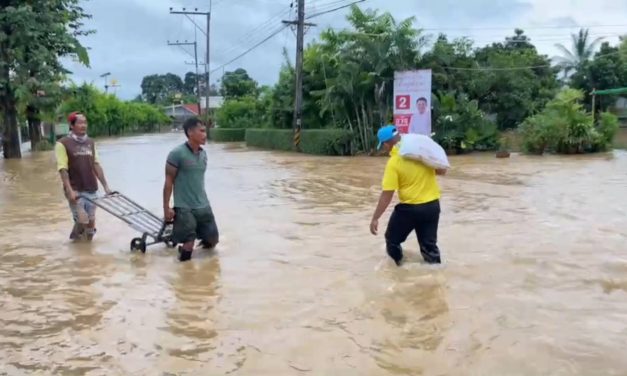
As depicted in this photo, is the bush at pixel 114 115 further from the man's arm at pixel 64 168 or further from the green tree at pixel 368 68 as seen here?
the man's arm at pixel 64 168

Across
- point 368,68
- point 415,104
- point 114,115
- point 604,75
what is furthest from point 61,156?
point 114,115

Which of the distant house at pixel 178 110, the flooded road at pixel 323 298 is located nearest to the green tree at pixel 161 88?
the distant house at pixel 178 110

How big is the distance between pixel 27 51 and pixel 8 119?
2.90 meters

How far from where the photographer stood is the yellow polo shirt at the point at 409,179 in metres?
6.12

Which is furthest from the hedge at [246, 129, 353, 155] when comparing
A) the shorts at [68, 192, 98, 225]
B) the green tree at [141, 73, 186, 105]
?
the green tree at [141, 73, 186, 105]

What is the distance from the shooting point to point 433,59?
88.2 feet

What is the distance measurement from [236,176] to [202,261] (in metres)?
11.0

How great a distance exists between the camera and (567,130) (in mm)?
23812

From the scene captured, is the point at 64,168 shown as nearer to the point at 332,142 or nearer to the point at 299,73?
the point at 332,142

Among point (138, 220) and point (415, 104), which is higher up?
point (415, 104)

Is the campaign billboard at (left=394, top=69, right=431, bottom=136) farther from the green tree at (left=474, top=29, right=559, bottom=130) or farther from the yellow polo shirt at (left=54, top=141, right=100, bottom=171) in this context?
the yellow polo shirt at (left=54, top=141, right=100, bottom=171)

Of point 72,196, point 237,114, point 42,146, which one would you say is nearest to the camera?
point 72,196

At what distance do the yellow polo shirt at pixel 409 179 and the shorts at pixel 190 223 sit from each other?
2072mm

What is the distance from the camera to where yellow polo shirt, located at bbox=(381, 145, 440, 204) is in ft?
20.1
